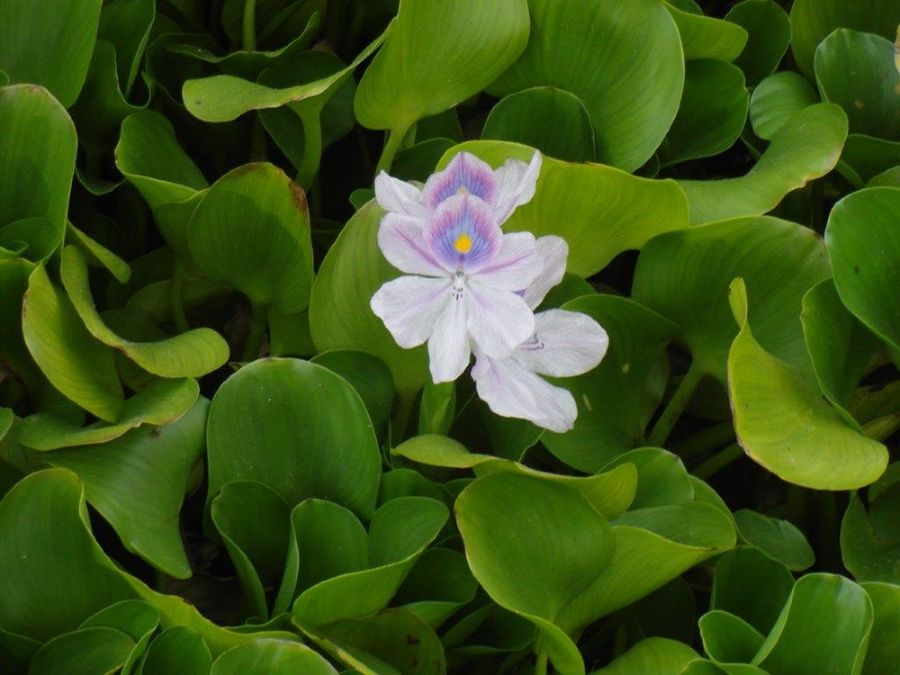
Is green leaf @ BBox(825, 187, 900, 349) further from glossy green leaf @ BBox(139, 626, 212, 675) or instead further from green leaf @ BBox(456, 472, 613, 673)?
glossy green leaf @ BBox(139, 626, 212, 675)

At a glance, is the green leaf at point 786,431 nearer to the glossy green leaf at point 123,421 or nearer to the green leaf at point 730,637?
the green leaf at point 730,637

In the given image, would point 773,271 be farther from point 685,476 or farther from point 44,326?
point 44,326

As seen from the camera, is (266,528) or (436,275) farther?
(266,528)

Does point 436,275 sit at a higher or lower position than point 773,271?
higher

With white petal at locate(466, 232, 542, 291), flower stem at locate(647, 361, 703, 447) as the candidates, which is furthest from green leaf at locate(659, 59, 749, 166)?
white petal at locate(466, 232, 542, 291)

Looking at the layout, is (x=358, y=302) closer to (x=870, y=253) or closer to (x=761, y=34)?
(x=870, y=253)

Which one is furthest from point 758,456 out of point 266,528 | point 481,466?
point 266,528

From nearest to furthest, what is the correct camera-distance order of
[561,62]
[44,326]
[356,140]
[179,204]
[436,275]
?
[436,275], [44,326], [179,204], [561,62], [356,140]
